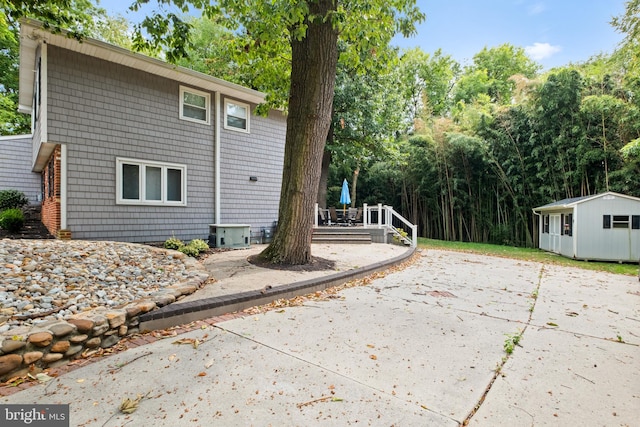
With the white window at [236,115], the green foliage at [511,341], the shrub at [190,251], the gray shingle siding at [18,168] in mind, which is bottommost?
the green foliage at [511,341]

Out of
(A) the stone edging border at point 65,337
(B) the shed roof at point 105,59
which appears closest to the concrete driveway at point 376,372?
(A) the stone edging border at point 65,337

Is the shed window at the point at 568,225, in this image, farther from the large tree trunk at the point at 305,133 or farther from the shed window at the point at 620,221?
the large tree trunk at the point at 305,133

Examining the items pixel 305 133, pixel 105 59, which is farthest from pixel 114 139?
pixel 305 133

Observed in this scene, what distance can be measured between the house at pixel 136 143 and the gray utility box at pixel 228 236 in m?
0.58

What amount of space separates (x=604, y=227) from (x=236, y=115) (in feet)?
39.1

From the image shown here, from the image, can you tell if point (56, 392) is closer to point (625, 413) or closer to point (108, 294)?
point (108, 294)

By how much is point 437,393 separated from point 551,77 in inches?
518

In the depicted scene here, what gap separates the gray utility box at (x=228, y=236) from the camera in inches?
333

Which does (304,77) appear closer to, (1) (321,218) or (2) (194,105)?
(2) (194,105)

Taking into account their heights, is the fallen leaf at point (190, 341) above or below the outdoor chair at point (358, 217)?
below

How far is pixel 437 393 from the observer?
2096mm

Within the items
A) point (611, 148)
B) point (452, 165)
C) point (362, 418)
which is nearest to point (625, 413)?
point (362, 418)

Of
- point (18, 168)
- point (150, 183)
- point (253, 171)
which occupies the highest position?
point (18, 168)

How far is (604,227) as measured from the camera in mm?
9539
